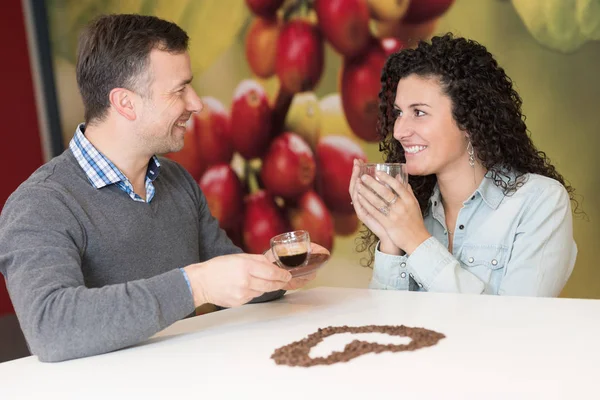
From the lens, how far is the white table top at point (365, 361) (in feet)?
3.56

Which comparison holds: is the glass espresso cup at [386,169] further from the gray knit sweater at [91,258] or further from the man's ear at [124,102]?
the man's ear at [124,102]

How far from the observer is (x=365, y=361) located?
4.04 feet

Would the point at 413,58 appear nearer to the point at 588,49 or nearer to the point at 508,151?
the point at 508,151

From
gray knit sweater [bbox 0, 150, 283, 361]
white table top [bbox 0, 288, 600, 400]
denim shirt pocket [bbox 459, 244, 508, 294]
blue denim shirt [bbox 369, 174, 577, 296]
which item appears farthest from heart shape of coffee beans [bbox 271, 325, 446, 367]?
denim shirt pocket [bbox 459, 244, 508, 294]

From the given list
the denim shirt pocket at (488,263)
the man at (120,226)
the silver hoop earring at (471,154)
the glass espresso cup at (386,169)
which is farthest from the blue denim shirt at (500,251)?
the man at (120,226)

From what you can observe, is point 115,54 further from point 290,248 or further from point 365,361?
point 365,361

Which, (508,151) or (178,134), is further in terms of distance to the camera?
(508,151)

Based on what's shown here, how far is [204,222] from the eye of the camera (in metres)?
2.24

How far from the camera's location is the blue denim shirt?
6.44ft

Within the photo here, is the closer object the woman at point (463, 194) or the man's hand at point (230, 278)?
the man's hand at point (230, 278)

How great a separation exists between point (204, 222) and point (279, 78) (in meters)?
1.68

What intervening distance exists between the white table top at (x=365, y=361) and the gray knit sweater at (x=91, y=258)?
0.07m

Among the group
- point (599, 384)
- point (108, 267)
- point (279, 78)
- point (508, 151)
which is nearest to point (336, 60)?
point (279, 78)

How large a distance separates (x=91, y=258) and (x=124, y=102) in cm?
47
